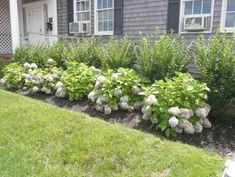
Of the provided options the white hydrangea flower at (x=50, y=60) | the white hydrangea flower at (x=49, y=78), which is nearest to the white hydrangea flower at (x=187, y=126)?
the white hydrangea flower at (x=49, y=78)

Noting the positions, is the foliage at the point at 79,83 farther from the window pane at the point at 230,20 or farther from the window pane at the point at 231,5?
the window pane at the point at 231,5

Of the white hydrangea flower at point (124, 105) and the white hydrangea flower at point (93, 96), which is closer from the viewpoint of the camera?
the white hydrangea flower at point (124, 105)

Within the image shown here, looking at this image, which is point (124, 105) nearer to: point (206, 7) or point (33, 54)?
point (206, 7)

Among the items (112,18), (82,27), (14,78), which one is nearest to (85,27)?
(82,27)

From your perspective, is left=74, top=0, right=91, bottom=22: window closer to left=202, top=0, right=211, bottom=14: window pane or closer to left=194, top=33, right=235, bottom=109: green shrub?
left=202, top=0, right=211, bottom=14: window pane

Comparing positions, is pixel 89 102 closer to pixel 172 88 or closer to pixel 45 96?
pixel 45 96

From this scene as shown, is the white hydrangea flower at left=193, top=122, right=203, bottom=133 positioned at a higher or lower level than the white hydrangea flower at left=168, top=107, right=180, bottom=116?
lower

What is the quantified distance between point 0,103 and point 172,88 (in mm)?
3394

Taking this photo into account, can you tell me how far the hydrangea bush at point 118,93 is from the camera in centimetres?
509

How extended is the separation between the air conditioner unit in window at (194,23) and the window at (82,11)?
4.09 metres

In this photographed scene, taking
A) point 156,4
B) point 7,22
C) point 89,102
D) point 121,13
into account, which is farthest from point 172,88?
point 7,22

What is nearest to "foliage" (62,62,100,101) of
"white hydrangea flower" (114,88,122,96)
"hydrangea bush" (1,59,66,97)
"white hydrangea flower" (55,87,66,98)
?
"white hydrangea flower" (55,87,66,98)

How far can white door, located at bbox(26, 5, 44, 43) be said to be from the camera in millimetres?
12585

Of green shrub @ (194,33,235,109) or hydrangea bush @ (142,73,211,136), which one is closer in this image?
hydrangea bush @ (142,73,211,136)
